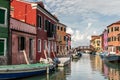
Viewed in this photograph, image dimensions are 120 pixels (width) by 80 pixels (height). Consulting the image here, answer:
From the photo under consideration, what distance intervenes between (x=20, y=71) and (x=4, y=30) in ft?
13.7

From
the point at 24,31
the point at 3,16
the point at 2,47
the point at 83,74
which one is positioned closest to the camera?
the point at 2,47

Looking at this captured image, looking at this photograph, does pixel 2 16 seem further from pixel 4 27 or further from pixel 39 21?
pixel 39 21

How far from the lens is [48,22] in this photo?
35.4m

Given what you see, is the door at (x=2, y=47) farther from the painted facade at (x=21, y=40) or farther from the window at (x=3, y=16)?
the window at (x=3, y=16)

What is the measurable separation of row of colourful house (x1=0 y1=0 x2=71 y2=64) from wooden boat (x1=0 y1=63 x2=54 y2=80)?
84.2 inches

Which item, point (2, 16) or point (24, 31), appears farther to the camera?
point (24, 31)

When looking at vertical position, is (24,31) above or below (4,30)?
above

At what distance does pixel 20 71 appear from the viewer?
19.9 meters

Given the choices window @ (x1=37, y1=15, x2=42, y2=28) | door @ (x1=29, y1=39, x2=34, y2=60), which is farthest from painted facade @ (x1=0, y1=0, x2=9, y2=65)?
window @ (x1=37, y1=15, x2=42, y2=28)

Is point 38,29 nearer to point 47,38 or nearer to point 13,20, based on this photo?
point 47,38

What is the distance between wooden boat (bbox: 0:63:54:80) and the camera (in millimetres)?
18250

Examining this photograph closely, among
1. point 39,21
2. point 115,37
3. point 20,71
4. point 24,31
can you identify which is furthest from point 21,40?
point 115,37

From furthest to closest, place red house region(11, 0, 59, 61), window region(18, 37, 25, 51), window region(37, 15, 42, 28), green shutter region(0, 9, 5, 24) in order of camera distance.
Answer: window region(37, 15, 42, 28) → red house region(11, 0, 59, 61) → window region(18, 37, 25, 51) → green shutter region(0, 9, 5, 24)

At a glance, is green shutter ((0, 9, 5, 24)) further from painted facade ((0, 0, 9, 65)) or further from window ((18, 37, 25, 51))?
window ((18, 37, 25, 51))
